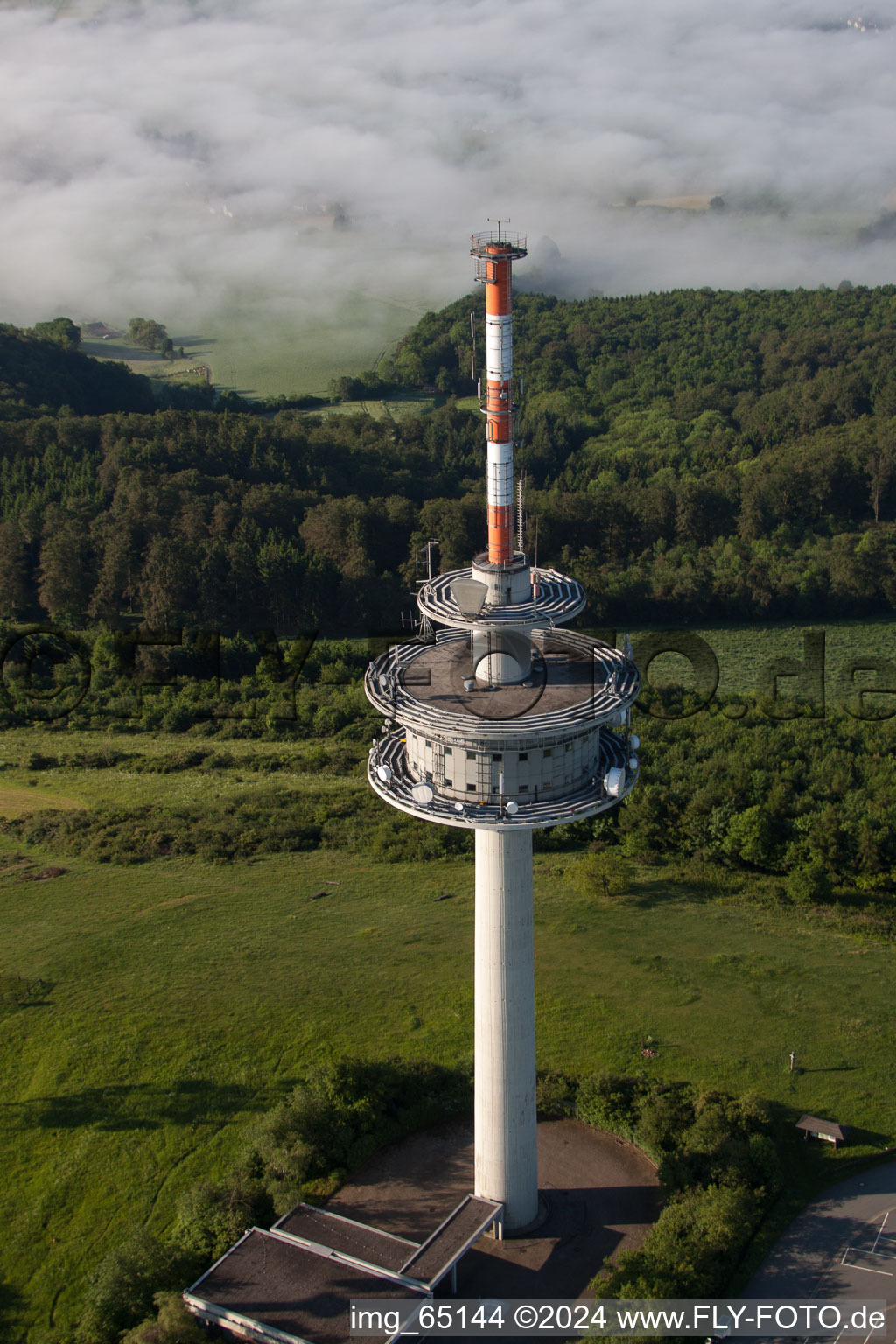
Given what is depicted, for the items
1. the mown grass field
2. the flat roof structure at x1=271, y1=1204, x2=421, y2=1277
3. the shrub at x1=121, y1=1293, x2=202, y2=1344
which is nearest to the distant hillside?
the mown grass field

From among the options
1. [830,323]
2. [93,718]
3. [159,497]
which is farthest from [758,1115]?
[830,323]

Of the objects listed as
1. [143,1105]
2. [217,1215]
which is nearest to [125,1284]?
[217,1215]

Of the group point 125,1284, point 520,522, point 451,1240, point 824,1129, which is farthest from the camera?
point 824,1129

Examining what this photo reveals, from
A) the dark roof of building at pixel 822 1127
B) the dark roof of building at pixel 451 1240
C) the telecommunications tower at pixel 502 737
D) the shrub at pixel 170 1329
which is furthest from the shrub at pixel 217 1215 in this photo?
the dark roof of building at pixel 822 1127

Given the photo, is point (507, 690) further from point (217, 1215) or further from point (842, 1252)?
point (842, 1252)

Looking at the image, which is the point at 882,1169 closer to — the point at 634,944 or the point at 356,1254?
the point at 634,944

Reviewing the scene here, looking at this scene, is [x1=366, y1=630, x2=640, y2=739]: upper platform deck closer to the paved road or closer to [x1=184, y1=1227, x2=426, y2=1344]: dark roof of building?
[x1=184, y1=1227, x2=426, y2=1344]: dark roof of building

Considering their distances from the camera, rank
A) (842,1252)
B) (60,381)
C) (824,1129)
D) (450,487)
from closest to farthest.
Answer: (842,1252), (824,1129), (450,487), (60,381)
